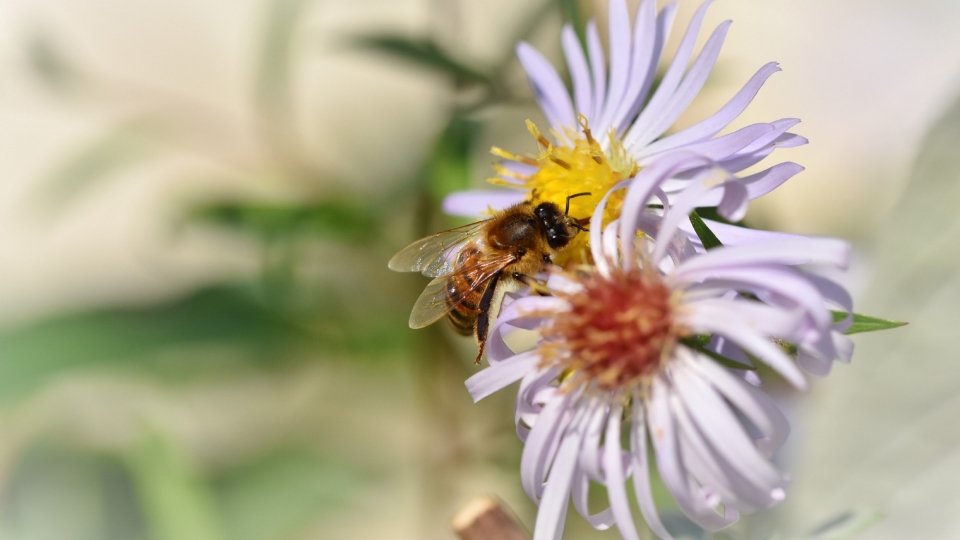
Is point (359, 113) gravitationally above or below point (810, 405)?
above

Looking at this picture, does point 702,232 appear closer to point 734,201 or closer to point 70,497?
point 734,201

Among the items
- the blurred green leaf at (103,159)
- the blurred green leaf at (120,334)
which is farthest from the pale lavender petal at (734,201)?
the blurred green leaf at (103,159)

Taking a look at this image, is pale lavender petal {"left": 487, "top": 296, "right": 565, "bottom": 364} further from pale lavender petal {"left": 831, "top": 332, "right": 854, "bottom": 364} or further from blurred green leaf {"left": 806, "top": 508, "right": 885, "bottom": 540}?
blurred green leaf {"left": 806, "top": 508, "right": 885, "bottom": 540}

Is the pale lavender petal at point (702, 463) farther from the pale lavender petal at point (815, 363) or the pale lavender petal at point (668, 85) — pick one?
the pale lavender petal at point (668, 85)

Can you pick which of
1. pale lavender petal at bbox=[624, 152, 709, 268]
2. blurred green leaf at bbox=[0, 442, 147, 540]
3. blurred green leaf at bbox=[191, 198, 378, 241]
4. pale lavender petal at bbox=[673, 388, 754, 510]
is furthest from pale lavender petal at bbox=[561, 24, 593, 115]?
blurred green leaf at bbox=[0, 442, 147, 540]

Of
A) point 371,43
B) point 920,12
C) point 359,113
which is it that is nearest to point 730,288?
point 371,43

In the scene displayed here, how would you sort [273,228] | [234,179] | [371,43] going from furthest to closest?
[234,179] < [273,228] < [371,43]

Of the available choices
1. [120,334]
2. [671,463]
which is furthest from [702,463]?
[120,334]

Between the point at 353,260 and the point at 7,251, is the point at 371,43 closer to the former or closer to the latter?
the point at 353,260
